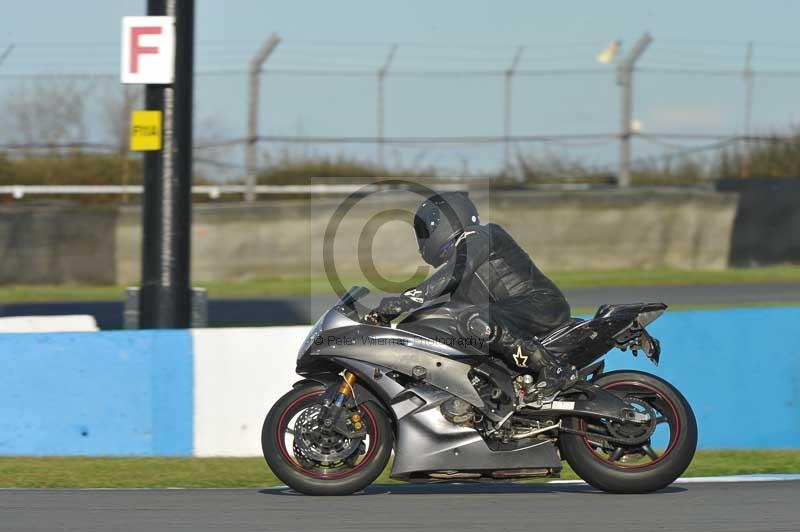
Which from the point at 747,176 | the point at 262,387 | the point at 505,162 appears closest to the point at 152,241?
the point at 262,387

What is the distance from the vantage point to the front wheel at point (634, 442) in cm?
610

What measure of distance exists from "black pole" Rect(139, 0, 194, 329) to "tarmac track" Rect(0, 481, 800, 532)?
289cm

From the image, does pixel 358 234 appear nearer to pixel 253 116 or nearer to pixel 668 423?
pixel 253 116

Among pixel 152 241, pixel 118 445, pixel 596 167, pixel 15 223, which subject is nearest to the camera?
pixel 118 445

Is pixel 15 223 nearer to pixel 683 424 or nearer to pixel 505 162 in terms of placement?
pixel 505 162

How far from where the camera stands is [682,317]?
8.23 metres

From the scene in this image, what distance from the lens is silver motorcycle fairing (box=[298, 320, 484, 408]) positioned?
611 cm

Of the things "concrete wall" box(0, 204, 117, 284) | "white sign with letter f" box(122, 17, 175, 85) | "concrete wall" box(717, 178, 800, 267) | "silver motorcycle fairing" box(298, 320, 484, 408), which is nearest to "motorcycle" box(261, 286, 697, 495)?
"silver motorcycle fairing" box(298, 320, 484, 408)

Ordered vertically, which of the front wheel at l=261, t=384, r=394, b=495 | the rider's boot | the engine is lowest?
the front wheel at l=261, t=384, r=394, b=495

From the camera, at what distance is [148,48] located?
909 cm

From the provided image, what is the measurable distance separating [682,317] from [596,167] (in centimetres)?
1376

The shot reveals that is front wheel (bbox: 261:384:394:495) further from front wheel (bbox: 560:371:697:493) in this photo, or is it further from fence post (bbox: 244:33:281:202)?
fence post (bbox: 244:33:281:202)

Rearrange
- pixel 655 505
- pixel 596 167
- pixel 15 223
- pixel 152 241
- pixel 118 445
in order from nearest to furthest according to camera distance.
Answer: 1. pixel 655 505
2. pixel 118 445
3. pixel 152 241
4. pixel 15 223
5. pixel 596 167

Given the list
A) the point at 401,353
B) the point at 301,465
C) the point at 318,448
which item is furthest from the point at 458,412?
the point at 301,465
